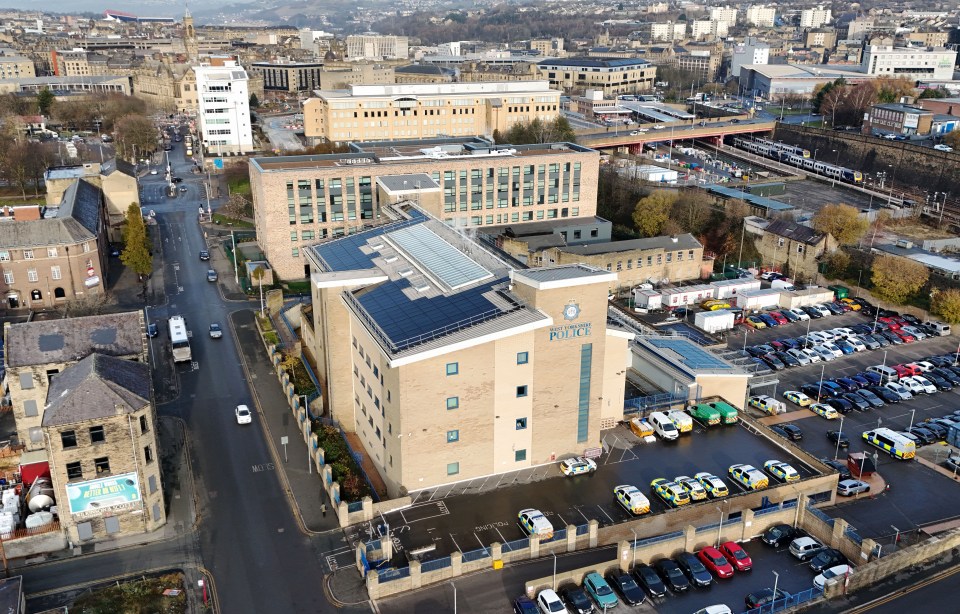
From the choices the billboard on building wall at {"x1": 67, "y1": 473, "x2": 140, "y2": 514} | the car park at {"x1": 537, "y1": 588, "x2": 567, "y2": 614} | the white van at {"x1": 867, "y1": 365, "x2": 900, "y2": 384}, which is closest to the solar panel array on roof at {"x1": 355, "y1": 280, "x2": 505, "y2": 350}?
the car park at {"x1": 537, "y1": 588, "x2": 567, "y2": 614}

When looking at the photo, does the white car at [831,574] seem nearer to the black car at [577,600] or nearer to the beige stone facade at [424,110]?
the black car at [577,600]

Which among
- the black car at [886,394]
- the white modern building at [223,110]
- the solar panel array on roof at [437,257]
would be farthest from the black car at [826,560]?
the white modern building at [223,110]

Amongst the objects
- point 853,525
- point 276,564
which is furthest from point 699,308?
point 276,564

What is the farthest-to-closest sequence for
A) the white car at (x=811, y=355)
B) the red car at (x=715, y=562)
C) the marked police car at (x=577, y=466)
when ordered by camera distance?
the white car at (x=811, y=355)
the marked police car at (x=577, y=466)
the red car at (x=715, y=562)

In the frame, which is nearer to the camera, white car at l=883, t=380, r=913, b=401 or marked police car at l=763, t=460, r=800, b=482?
marked police car at l=763, t=460, r=800, b=482

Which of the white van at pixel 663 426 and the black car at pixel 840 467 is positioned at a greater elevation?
the white van at pixel 663 426

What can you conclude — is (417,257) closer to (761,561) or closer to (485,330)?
(485,330)

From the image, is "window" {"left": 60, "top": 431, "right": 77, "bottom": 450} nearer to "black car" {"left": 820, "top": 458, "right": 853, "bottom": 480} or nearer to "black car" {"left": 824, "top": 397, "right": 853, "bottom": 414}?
"black car" {"left": 820, "top": 458, "right": 853, "bottom": 480}
